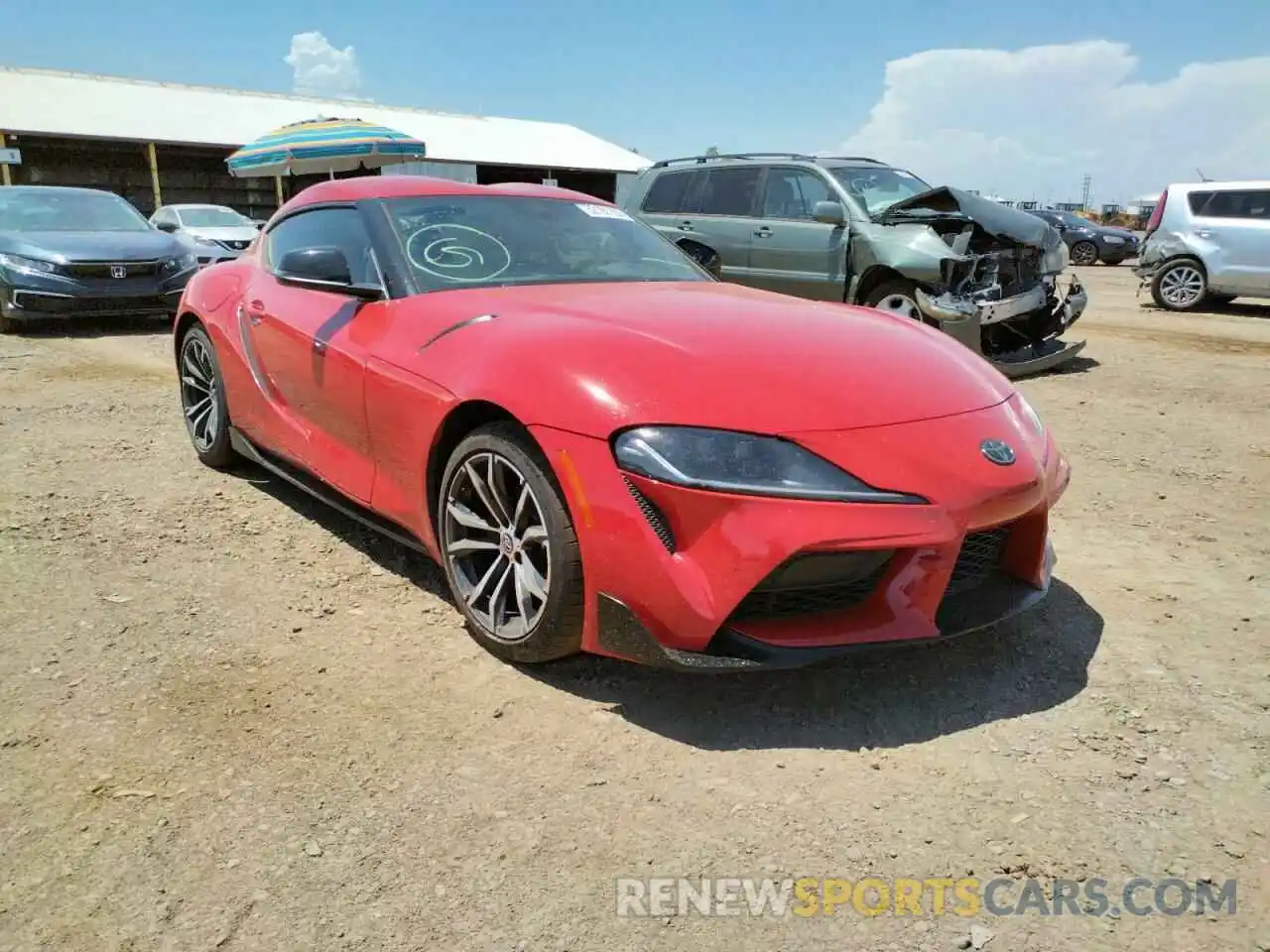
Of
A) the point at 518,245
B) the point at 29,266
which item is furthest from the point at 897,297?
the point at 29,266

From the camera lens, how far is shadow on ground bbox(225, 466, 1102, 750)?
8.00ft

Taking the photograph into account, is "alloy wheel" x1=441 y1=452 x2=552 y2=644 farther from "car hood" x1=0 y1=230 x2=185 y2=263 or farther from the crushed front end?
"car hood" x1=0 y1=230 x2=185 y2=263

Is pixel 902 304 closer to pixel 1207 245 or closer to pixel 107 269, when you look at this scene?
pixel 1207 245

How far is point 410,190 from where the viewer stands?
3.67 meters

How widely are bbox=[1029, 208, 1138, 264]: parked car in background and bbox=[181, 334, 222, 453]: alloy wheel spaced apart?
23502 mm

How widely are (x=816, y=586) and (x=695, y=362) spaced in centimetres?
68

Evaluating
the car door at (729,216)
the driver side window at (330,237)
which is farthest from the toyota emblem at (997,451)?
the car door at (729,216)

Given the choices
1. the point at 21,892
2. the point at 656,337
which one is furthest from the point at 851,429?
the point at 21,892

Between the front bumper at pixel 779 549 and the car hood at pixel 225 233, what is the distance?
1506cm

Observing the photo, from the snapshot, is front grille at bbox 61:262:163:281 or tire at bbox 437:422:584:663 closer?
tire at bbox 437:422:584:663

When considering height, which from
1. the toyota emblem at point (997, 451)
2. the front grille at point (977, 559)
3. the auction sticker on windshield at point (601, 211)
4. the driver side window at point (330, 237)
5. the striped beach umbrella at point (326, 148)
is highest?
the striped beach umbrella at point (326, 148)

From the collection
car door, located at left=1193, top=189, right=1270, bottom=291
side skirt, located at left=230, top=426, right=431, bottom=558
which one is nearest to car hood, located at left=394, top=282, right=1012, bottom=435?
side skirt, located at left=230, top=426, right=431, bottom=558

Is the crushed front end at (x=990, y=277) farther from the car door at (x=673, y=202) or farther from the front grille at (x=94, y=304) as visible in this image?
the front grille at (x=94, y=304)

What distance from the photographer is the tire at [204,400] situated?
4.39 metres
